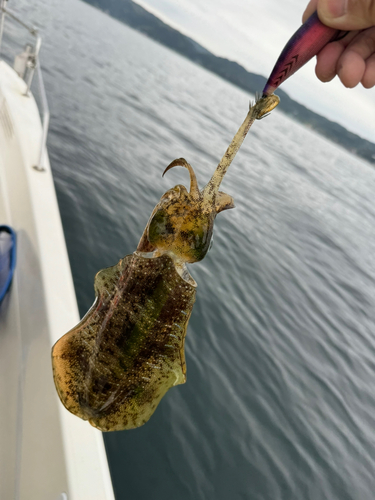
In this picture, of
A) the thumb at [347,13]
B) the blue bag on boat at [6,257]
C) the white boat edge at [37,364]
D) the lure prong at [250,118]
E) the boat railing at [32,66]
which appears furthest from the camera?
the boat railing at [32,66]

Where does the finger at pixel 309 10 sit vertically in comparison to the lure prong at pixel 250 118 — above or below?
above

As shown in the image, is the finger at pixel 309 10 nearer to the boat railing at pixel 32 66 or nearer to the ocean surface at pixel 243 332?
the boat railing at pixel 32 66

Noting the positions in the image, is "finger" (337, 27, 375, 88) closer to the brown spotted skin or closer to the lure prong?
the lure prong

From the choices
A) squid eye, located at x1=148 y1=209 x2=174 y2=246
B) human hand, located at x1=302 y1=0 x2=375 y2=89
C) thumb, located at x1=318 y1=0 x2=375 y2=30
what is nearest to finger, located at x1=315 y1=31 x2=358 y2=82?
human hand, located at x1=302 y1=0 x2=375 y2=89

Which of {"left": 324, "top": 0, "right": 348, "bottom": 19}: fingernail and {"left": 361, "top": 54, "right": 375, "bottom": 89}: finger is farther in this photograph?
{"left": 361, "top": 54, "right": 375, "bottom": 89}: finger

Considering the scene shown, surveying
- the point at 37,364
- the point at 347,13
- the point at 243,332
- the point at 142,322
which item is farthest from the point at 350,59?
the point at 243,332

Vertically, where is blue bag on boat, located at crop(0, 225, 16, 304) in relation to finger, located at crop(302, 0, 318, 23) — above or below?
below

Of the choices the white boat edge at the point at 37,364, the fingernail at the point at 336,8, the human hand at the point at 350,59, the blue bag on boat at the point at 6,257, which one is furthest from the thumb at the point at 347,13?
the blue bag on boat at the point at 6,257

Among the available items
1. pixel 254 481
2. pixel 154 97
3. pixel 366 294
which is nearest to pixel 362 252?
pixel 366 294
